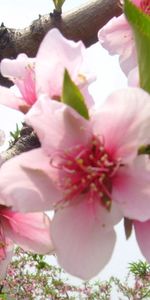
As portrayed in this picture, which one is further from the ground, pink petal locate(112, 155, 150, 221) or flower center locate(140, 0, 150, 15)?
flower center locate(140, 0, 150, 15)

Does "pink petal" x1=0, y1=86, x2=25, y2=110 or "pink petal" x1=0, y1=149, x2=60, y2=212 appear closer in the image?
"pink petal" x1=0, y1=149, x2=60, y2=212

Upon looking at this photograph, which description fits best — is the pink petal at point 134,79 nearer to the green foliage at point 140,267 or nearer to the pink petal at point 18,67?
the pink petal at point 18,67

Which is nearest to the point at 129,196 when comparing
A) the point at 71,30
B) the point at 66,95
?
the point at 66,95

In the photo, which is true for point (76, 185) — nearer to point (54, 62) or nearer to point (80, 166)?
point (80, 166)

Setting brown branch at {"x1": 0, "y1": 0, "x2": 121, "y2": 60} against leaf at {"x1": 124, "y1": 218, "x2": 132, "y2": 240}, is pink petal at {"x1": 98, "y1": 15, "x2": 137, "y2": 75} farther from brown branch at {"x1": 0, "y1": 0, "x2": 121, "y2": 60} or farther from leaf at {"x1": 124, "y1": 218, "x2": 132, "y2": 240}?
leaf at {"x1": 124, "y1": 218, "x2": 132, "y2": 240}

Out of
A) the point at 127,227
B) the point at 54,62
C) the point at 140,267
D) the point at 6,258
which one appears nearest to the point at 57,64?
the point at 54,62

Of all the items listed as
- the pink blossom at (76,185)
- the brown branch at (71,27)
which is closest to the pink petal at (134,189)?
the pink blossom at (76,185)

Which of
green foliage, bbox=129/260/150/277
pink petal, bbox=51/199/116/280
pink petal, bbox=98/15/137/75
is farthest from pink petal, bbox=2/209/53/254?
green foliage, bbox=129/260/150/277
